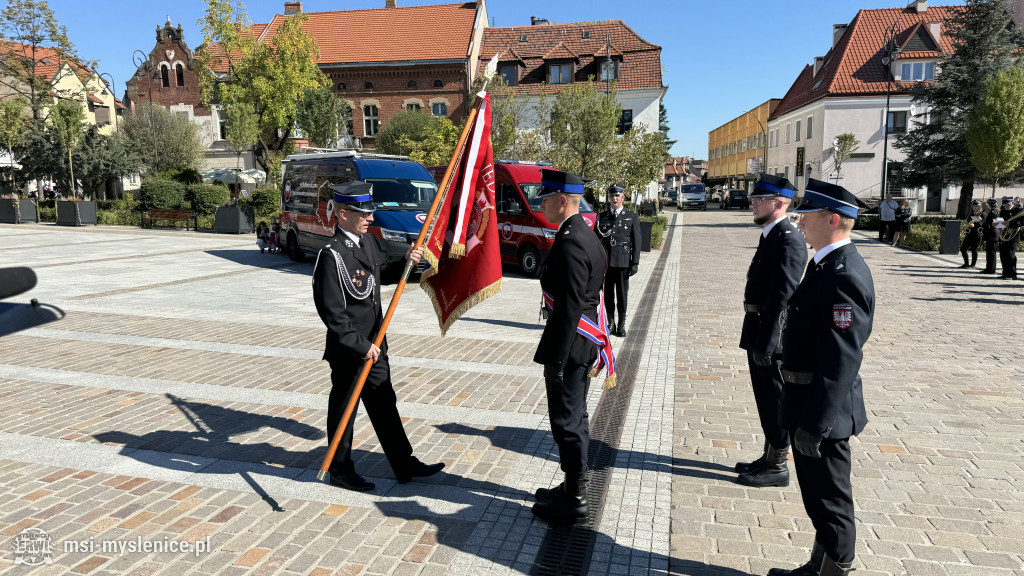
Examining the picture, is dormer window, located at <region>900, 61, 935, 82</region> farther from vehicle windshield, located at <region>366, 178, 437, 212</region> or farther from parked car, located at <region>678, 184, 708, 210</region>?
vehicle windshield, located at <region>366, 178, 437, 212</region>

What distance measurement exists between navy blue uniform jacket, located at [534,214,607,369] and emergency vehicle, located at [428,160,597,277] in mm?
9888

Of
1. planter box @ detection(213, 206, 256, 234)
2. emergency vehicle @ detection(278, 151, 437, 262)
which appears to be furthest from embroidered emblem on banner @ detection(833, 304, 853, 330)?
planter box @ detection(213, 206, 256, 234)

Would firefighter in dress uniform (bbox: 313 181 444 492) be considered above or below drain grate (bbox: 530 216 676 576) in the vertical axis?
above

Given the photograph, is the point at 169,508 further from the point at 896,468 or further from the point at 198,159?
the point at 198,159

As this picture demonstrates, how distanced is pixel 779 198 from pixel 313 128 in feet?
116

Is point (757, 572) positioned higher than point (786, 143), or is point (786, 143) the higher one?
point (786, 143)

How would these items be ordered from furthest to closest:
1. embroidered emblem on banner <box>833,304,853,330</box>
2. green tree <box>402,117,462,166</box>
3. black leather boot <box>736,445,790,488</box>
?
green tree <box>402,117,462,166</box>
black leather boot <box>736,445,790,488</box>
embroidered emblem on banner <box>833,304,853,330</box>

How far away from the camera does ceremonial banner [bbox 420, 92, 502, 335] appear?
4.48 metres

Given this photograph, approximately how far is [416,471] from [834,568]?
2595 mm

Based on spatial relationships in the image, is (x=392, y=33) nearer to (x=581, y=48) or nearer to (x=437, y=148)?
(x=581, y=48)

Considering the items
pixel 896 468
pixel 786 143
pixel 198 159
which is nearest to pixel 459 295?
pixel 896 468

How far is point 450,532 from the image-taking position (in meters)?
3.82

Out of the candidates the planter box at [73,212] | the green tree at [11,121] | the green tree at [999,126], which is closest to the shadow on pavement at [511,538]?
the green tree at [999,126]

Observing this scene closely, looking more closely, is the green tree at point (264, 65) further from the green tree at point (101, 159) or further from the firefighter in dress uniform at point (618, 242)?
the firefighter in dress uniform at point (618, 242)
